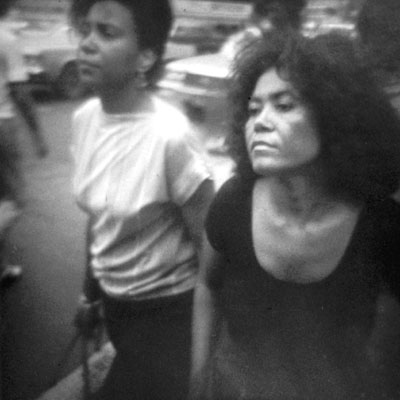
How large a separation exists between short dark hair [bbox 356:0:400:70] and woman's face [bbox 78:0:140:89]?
446mm

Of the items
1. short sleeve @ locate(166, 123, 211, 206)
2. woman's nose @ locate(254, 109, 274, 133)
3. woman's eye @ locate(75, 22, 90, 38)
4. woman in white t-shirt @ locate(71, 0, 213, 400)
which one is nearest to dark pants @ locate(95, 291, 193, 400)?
woman in white t-shirt @ locate(71, 0, 213, 400)

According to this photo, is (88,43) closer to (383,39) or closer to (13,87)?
(13,87)

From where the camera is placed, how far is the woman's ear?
1148 mm

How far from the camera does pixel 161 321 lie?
1283 mm

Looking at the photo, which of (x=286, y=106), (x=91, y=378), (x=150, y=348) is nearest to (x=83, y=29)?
(x=286, y=106)

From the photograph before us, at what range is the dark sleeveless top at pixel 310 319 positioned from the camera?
40.0 inches

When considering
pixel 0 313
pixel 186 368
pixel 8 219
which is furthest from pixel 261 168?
pixel 0 313

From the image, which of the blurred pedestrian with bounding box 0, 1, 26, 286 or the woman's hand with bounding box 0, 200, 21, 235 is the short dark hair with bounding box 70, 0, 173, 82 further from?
the woman's hand with bounding box 0, 200, 21, 235

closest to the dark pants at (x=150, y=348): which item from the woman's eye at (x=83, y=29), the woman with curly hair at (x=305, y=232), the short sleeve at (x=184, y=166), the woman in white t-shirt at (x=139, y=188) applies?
the woman in white t-shirt at (x=139, y=188)

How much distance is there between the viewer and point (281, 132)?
0.91 metres

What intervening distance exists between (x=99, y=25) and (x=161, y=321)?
0.66 m

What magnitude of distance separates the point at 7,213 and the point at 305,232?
2.32 ft

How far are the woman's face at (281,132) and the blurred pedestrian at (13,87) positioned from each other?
0.57m

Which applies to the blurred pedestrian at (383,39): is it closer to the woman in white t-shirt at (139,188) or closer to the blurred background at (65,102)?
the blurred background at (65,102)
